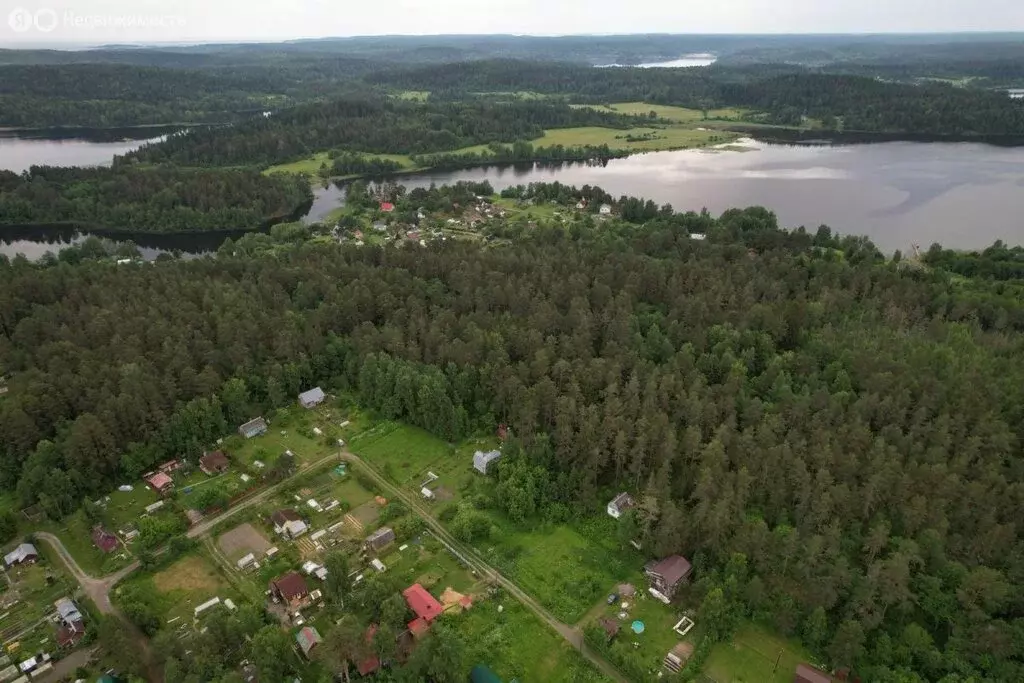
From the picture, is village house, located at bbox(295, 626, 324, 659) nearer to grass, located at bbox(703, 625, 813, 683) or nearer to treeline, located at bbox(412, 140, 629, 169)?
grass, located at bbox(703, 625, 813, 683)

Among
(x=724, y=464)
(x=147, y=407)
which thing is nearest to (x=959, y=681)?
(x=724, y=464)

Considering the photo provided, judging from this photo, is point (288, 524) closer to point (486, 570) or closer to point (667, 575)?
point (486, 570)

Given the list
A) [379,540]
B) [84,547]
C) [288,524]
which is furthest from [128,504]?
[379,540]

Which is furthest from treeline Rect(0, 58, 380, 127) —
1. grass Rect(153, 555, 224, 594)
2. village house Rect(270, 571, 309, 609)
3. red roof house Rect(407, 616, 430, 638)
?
red roof house Rect(407, 616, 430, 638)

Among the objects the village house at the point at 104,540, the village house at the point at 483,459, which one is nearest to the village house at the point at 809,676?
the village house at the point at 483,459

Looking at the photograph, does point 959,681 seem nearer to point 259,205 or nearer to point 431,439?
point 431,439
